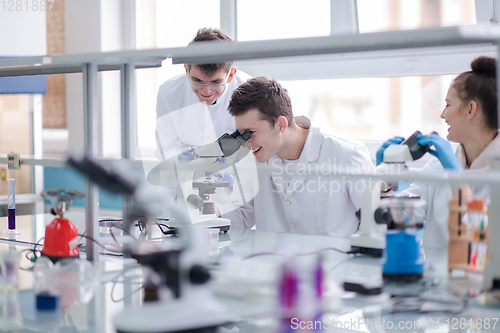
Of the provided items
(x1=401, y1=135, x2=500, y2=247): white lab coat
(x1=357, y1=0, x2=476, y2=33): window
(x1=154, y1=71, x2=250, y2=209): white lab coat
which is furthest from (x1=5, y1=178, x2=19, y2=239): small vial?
(x1=357, y1=0, x2=476, y2=33): window

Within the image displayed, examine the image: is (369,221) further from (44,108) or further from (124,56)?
(44,108)

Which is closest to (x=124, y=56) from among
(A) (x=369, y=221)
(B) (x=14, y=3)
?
(A) (x=369, y=221)

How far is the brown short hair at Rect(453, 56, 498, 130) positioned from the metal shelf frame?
778 mm

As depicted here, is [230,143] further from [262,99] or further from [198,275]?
[198,275]

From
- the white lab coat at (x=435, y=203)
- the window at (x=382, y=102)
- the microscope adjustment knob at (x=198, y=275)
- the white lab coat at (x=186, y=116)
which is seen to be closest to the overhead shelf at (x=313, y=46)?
the microscope adjustment knob at (x=198, y=275)

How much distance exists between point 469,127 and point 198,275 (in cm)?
157

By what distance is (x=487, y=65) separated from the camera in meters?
2.01

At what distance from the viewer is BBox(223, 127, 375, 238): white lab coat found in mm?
2432

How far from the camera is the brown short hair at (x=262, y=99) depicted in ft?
7.71

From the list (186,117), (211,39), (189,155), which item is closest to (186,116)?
(186,117)

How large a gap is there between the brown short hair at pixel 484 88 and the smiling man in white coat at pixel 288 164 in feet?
1.76

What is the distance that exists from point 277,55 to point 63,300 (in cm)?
80

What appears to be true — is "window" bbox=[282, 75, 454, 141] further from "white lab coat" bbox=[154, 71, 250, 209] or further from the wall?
the wall

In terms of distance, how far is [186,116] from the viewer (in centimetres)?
302
